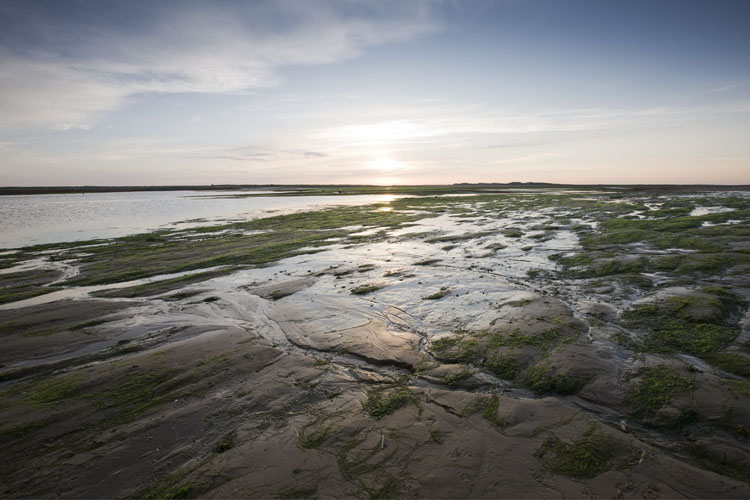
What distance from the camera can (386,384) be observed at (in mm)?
5883

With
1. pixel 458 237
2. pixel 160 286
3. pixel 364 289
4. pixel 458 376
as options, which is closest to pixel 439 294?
pixel 364 289

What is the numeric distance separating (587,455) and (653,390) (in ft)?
6.94

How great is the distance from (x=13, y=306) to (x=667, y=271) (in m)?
21.1

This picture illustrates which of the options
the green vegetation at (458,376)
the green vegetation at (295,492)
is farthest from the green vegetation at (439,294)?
the green vegetation at (295,492)

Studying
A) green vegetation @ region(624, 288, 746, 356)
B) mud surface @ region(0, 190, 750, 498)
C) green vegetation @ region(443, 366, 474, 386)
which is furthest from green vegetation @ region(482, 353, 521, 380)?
green vegetation @ region(624, 288, 746, 356)

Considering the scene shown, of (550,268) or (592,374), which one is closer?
(592,374)

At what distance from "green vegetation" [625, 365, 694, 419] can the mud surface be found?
0.03m

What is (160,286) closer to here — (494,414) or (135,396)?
(135,396)

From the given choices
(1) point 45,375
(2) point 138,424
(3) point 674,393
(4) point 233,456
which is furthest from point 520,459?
(1) point 45,375

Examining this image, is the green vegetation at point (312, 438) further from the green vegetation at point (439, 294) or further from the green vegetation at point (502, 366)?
the green vegetation at point (439, 294)

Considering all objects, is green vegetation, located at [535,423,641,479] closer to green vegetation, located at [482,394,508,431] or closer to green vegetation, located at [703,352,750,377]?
green vegetation, located at [482,394,508,431]

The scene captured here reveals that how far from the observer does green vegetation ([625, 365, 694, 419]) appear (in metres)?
4.93

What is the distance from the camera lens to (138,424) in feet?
16.3

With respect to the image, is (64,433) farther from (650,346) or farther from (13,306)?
(650,346)
